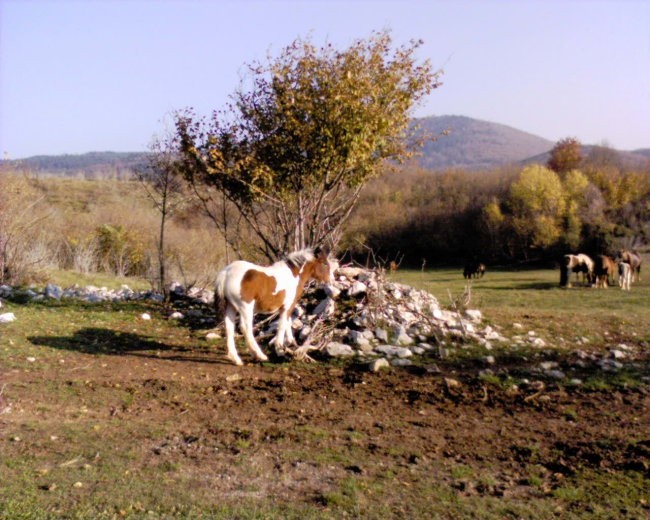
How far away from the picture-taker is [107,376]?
9492mm

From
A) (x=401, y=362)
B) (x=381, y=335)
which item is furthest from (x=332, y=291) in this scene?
(x=401, y=362)

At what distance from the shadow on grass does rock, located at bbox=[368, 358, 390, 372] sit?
8.03ft

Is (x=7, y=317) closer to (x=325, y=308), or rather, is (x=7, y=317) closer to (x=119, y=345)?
(x=119, y=345)

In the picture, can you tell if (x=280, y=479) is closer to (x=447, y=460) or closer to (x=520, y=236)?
(x=447, y=460)

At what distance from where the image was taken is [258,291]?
1040cm

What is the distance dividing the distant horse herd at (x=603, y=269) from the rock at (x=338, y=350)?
23.1 m

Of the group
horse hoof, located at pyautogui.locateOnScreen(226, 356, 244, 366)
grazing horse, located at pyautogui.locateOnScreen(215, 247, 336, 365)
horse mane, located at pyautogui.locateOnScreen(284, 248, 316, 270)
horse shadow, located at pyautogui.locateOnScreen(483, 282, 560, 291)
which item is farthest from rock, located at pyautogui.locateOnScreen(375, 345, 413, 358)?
horse shadow, located at pyautogui.locateOnScreen(483, 282, 560, 291)

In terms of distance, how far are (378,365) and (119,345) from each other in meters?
4.67

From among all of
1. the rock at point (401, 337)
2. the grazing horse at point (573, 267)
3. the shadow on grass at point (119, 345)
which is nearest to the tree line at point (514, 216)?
the grazing horse at point (573, 267)

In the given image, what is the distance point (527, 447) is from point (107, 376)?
5.86 metres

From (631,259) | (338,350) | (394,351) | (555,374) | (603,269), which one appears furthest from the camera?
(631,259)

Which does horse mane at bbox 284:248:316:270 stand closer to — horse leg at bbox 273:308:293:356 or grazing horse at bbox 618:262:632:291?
horse leg at bbox 273:308:293:356

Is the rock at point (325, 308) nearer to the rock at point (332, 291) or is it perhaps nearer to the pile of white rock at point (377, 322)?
the pile of white rock at point (377, 322)

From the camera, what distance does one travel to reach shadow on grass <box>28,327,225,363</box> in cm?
1095
